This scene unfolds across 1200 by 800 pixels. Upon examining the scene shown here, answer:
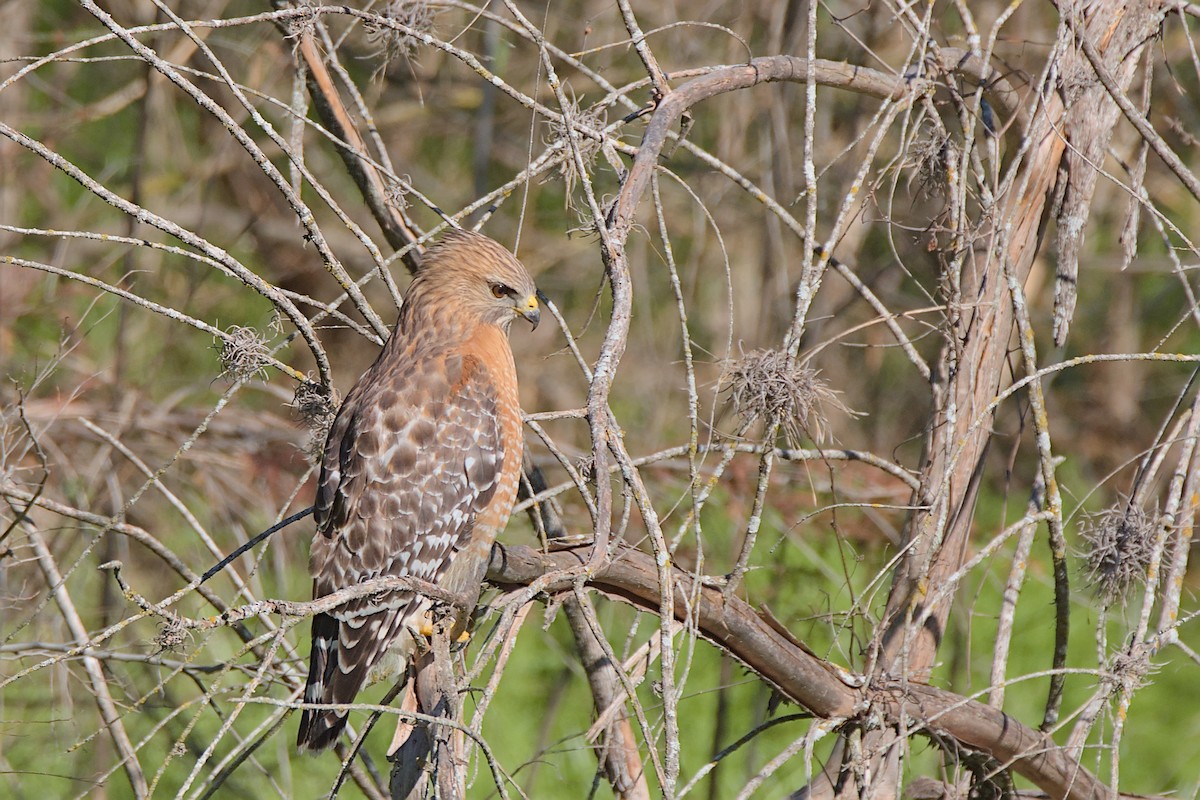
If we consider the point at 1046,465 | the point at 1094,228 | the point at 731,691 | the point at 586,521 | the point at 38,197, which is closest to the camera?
the point at 1046,465

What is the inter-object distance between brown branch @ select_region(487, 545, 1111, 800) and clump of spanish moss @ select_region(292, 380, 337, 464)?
585mm

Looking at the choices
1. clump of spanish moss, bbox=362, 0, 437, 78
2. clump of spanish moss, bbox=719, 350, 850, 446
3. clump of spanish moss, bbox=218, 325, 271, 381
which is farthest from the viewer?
clump of spanish moss, bbox=362, 0, 437, 78

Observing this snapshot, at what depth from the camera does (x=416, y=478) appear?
138 inches

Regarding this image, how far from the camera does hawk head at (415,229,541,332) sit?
3.60 m

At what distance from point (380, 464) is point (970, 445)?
1.56 m

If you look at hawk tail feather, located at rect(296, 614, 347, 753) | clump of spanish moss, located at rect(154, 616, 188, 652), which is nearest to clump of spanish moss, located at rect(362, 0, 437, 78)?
hawk tail feather, located at rect(296, 614, 347, 753)

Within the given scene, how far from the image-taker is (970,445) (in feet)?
10.6

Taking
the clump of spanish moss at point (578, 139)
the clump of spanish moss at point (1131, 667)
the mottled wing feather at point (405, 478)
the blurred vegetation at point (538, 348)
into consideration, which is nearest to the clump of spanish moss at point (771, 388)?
the clump of spanish moss at point (578, 139)

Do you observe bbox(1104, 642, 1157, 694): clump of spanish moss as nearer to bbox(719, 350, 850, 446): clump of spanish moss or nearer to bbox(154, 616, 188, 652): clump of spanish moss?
bbox(719, 350, 850, 446): clump of spanish moss

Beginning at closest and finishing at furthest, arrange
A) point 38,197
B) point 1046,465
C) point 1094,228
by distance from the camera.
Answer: point 1046,465, point 38,197, point 1094,228

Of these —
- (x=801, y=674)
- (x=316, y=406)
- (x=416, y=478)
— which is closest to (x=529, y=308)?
(x=416, y=478)

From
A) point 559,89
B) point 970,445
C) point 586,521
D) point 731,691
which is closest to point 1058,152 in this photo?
point 970,445

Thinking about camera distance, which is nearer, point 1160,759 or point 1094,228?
point 1160,759

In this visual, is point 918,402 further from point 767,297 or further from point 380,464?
point 380,464
